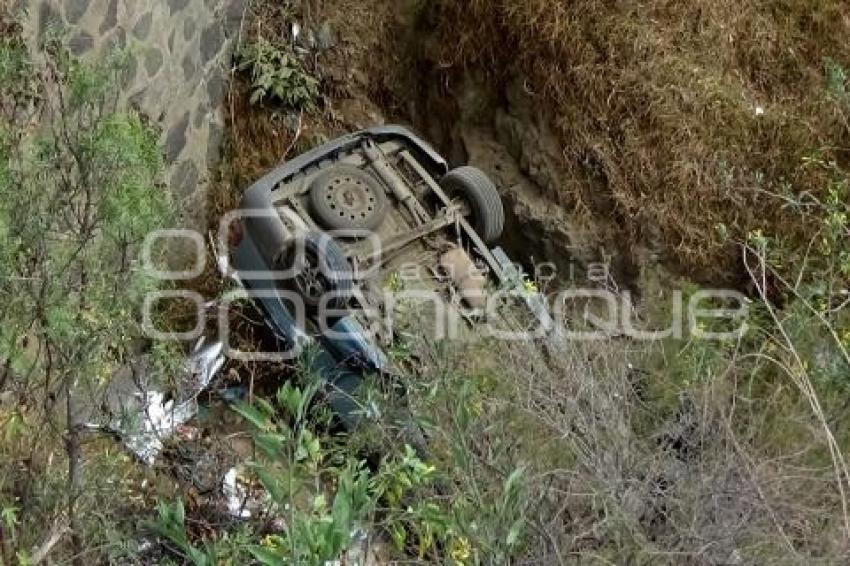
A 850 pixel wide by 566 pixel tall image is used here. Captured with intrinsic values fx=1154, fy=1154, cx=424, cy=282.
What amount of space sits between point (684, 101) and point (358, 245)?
7.35 feet

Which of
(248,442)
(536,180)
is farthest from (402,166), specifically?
(248,442)

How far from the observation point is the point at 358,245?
18.2ft

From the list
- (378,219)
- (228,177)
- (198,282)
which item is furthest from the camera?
(228,177)

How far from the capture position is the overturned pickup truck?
207 inches

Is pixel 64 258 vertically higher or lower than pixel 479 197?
higher

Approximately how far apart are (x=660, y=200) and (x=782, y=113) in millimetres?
889

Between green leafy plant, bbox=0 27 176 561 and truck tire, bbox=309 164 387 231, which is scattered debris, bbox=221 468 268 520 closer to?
green leafy plant, bbox=0 27 176 561

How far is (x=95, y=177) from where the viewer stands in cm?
383

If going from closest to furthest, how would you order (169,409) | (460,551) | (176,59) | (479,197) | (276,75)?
(460,551) < (169,409) < (479,197) < (176,59) < (276,75)

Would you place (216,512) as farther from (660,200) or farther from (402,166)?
(660,200)

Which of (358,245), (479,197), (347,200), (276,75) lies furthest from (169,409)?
(276,75)

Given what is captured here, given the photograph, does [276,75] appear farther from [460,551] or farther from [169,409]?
[460,551]

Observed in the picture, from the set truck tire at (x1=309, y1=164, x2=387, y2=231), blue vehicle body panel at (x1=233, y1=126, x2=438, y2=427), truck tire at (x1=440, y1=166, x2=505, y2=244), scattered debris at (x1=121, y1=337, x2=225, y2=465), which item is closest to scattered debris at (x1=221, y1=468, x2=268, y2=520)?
scattered debris at (x1=121, y1=337, x2=225, y2=465)

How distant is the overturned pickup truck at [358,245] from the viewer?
207 inches
